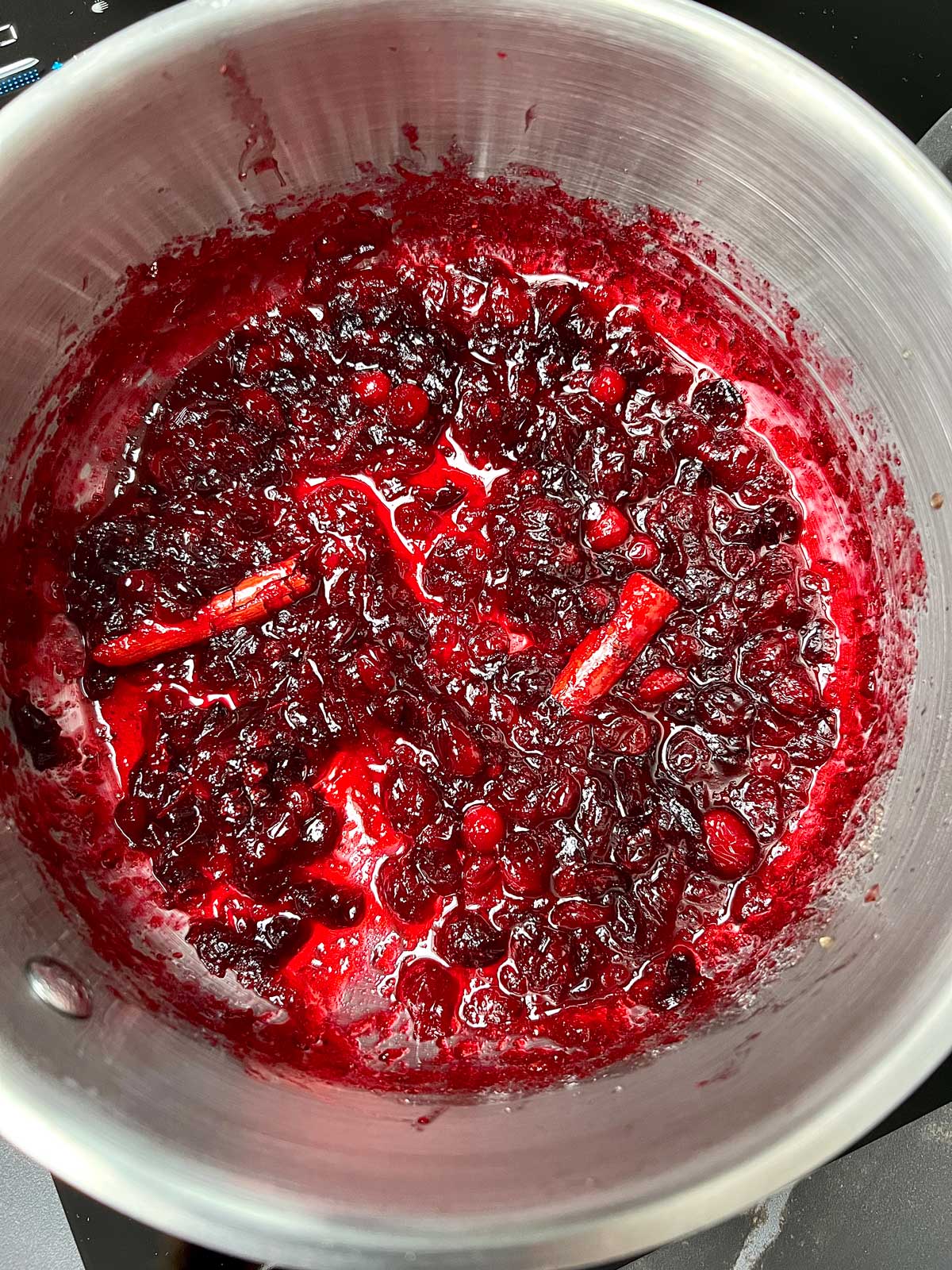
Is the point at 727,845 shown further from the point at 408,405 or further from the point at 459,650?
the point at 408,405

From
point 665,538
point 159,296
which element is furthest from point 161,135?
point 665,538

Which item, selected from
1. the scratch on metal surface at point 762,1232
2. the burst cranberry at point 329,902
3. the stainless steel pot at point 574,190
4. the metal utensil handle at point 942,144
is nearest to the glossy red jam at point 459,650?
the burst cranberry at point 329,902

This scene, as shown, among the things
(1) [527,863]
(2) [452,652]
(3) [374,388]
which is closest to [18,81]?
(3) [374,388]

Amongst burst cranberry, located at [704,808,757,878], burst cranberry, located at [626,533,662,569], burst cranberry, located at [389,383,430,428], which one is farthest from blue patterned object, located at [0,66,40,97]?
burst cranberry, located at [704,808,757,878]

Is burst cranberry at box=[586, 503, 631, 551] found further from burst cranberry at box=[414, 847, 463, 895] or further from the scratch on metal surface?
the scratch on metal surface

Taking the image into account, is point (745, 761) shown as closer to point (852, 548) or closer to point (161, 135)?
point (852, 548)

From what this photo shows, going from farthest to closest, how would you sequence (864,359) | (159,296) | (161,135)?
(159,296), (864,359), (161,135)

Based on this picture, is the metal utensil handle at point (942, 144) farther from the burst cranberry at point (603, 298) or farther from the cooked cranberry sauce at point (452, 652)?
the burst cranberry at point (603, 298)
